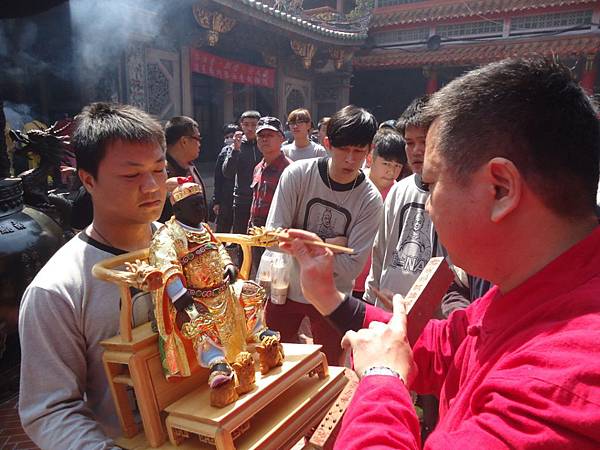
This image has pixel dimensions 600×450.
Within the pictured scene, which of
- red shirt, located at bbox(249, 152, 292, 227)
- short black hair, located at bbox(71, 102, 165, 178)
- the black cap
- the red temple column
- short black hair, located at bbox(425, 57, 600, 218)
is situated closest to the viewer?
short black hair, located at bbox(425, 57, 600, 218)

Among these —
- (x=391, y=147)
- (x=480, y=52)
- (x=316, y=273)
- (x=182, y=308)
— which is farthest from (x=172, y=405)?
(x=480, y=52)

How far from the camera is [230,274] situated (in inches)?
68.2

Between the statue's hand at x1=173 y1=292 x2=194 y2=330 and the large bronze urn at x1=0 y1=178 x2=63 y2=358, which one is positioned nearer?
the statue's hand at x1=173 y1=292 x2=194 y2=330

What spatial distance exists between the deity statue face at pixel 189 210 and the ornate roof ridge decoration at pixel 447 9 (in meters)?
13.7

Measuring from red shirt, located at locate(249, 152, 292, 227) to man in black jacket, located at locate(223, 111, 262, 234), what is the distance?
2.57 feet

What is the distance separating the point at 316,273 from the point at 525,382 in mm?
921

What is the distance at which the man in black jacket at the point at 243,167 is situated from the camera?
18.2 feet

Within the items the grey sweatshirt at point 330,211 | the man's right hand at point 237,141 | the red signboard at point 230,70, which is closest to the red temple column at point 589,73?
the red signboard at point 230,70

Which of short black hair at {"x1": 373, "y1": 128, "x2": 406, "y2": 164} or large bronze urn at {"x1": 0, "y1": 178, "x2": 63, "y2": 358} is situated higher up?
short black hair at {"x1": 373, "y1": 128, "x2": 406, "y2": 164}

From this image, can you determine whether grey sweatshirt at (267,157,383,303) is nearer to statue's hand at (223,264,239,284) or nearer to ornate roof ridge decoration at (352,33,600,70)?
statue's hand at (223,264,239,284)

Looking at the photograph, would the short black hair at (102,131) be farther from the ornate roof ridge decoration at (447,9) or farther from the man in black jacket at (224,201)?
the ornate roof ridge decoration at (447,9)

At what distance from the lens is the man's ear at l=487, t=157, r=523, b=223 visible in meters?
0.91

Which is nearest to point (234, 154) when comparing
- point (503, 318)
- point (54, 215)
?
point (54, 215)

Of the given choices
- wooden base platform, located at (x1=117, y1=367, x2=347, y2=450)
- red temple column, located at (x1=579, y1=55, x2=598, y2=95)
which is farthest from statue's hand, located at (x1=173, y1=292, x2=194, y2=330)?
red temple column, located at (x1=579, y1=55, x2=598, y2=95)
